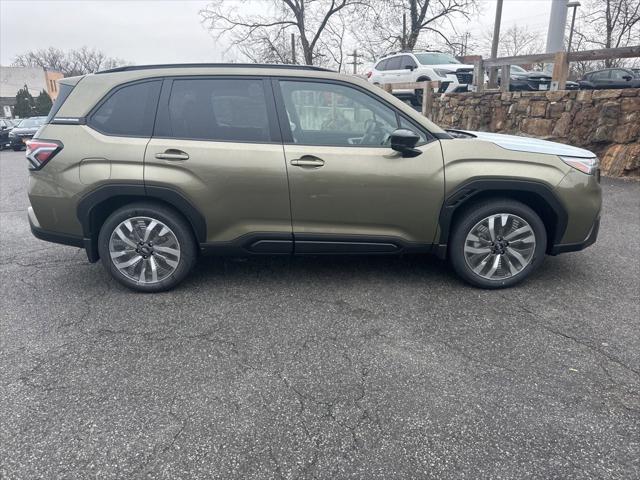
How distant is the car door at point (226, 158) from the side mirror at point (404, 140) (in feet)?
2.96

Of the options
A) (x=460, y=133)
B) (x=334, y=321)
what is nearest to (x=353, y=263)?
(x=334, y=321)

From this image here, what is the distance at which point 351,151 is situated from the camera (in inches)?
146

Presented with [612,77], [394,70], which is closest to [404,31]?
[394,70]

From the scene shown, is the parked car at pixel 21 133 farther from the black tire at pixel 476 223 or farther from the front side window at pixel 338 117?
the black tire at pixel 476 223

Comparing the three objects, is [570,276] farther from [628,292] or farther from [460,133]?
[460,133]

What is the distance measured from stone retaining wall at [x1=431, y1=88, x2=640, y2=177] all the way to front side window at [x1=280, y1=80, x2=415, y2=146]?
7.15 m

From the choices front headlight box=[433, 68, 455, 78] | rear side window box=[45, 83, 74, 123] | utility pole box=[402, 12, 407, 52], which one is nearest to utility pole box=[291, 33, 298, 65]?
utility pole box=[402, 12, 407, 52]

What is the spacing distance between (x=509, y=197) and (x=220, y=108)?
2539 mm

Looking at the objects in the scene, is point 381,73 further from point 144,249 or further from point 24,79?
point 24,79

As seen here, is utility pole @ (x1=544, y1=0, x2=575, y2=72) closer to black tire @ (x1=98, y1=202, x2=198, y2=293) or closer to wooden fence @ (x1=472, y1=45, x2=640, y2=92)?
wooden fence @ (x1=472, y1=45, x2=640, y2=92)

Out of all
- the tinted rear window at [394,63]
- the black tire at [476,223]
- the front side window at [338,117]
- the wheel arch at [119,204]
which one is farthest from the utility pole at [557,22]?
the wheel arch at [119,204]

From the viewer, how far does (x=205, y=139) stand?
146 inches

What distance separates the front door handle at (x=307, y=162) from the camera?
3674 millimetres

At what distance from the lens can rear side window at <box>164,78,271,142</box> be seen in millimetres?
3748
